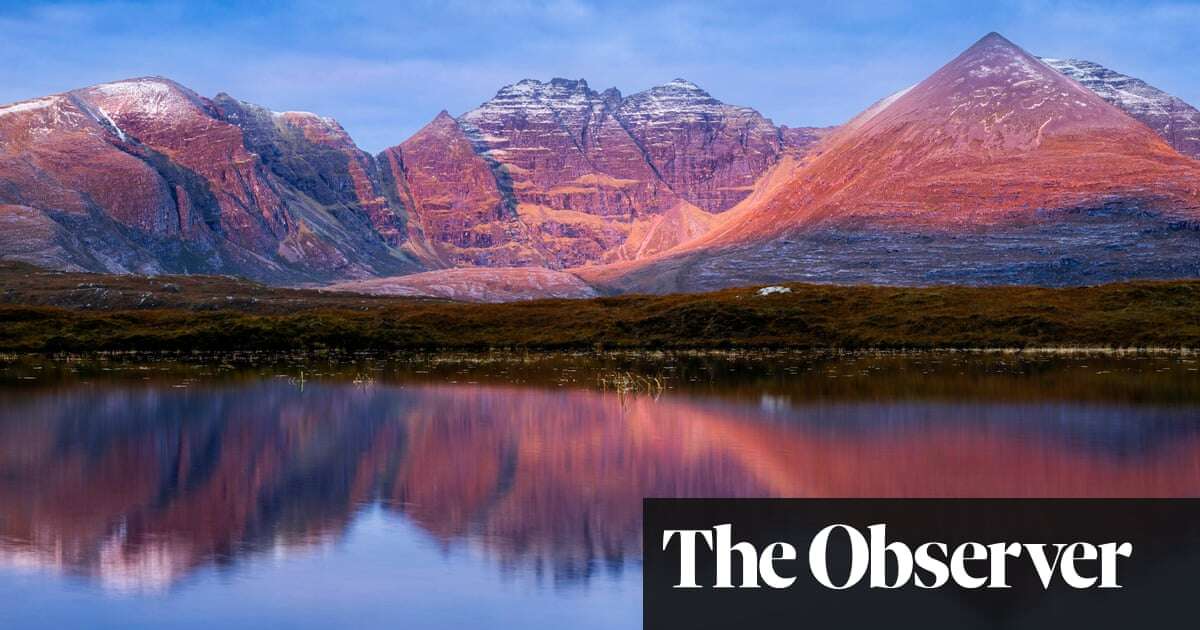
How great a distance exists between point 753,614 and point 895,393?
3566 cm

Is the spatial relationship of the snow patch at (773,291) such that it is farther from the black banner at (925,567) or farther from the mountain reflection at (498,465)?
the black banner at (925,567)

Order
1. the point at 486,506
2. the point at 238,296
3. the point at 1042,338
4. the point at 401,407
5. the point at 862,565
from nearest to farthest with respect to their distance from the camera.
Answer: the point at 862,565
the point at 486,506
the point at 401,407
the point at 1042,338
the point at 238,296

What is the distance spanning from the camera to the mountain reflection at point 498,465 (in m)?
23.4

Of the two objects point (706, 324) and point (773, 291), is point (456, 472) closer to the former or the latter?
point (706, 324)

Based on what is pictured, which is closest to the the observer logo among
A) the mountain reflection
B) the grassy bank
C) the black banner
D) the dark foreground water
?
the black banner

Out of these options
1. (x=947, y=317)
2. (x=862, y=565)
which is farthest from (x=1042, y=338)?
(x=862, y=565)

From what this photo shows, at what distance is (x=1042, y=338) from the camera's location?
310 ft

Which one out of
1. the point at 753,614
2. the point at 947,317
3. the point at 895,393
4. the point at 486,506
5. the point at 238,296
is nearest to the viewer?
the point at 753,614

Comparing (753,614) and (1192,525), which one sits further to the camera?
(1192,525)

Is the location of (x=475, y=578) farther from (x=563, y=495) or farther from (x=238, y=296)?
(x=238, y=296)

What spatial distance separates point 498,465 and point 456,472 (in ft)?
4.51

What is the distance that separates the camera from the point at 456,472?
31203 millimetres

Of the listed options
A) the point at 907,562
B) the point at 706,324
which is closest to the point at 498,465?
the point at 907,562

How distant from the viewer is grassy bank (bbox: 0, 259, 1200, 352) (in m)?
94.9
